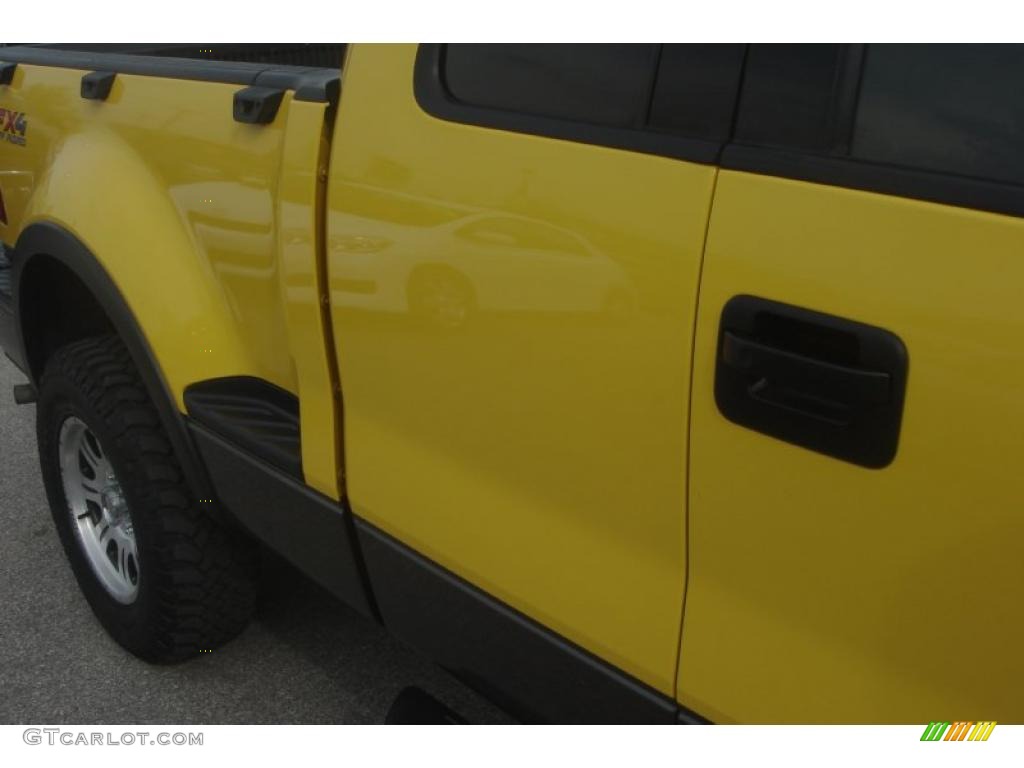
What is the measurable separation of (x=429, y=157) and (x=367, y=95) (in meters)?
0.20

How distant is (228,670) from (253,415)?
0.87 metres

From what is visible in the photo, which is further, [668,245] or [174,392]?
[174,392]

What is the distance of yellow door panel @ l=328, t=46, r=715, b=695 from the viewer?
130 cm

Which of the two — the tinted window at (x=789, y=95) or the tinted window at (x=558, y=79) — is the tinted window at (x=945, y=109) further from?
the tinted window at (x=558, y=79)

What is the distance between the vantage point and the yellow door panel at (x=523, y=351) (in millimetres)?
1305

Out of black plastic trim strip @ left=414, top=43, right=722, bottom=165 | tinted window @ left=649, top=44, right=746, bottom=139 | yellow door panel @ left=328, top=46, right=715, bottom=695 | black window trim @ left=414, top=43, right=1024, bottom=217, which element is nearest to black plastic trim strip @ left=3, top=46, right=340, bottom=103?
yellow door panel @ left=328, top=46, right=715, bottom=695

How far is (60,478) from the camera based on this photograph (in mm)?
2801

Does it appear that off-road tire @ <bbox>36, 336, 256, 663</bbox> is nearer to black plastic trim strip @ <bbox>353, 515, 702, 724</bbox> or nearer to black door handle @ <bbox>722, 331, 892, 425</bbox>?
black plastic trim strip @ <bbox>353, 515, 702, 724</bbox>

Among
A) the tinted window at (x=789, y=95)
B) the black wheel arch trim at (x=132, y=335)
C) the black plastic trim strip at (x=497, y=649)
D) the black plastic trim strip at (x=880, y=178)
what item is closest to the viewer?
the black plastic trim strip at (x=880, y=178)

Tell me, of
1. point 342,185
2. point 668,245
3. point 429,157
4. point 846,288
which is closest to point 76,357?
point 342,185

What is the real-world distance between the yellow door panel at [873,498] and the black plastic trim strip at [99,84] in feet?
5.26

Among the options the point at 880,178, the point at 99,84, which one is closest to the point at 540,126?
the point at 880,178

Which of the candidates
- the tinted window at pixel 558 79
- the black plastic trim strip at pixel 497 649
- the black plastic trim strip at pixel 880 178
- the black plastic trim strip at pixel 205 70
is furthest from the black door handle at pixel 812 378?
the black plastic trim strip at pixel 205 70
